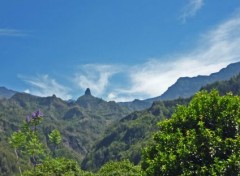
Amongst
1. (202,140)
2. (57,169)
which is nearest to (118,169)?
(57,169)

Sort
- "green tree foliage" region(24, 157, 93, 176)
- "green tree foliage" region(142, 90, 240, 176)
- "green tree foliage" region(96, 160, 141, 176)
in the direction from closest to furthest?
"green tree foliage" region(142, 90, 240, 176) < "green tree foliage" region(24, 157, 93, 176) < "green tree foliage" region(96, 160, 141, 176)

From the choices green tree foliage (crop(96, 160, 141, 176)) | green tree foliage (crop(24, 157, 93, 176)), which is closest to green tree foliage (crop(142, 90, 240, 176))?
green tree foliage (crop(24, 157, 93, 176))

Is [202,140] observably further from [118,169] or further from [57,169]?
[118,169]

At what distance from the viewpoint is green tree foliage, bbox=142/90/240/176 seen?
2294 cm

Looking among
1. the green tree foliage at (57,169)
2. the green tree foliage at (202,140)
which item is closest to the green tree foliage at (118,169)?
the green tree foliage at (57,169)

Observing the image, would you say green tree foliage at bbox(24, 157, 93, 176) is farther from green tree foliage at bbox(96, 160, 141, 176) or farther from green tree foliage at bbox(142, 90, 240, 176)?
green tree foliage at bbox(142, 90, 240, 176)

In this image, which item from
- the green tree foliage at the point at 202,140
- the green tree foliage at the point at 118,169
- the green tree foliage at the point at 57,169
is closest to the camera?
the green tree foliage at the point at 202,140

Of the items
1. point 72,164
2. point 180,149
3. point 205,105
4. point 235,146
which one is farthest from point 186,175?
point 72,164

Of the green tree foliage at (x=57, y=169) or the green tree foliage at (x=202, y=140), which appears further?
the green tree foliage at (x=57, y=169)

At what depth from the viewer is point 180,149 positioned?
23.5m

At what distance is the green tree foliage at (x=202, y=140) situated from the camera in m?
22.9

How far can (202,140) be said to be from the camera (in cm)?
2378

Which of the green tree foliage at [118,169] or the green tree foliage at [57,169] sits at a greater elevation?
the green tree foliage at [57,169]

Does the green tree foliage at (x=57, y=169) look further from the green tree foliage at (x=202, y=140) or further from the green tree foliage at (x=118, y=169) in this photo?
the green tree foliage at (x=202, y=140)
